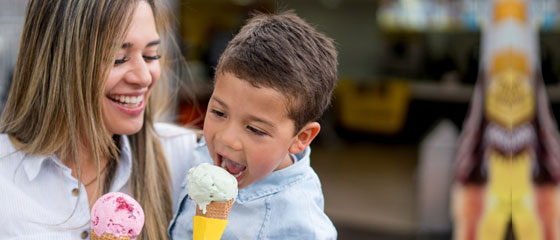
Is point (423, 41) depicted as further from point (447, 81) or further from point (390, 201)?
point (390, 201)

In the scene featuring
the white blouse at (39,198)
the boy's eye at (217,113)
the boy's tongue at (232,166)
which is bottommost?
the white blouse at (39,198)

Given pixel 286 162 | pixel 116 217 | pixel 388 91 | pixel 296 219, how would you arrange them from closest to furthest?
pixel 116 217 < pixel 296 219 < pixel 286 162 < pixel 388 91

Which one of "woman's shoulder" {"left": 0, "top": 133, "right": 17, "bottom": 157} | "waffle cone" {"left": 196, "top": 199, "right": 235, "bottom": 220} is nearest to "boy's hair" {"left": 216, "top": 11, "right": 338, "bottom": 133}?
"waffle cone" {"left": 196, "top": 199, "right": 235, "bottom": 220}

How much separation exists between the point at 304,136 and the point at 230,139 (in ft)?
0.62

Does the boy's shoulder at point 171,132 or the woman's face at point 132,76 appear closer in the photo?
the woman's face at point 132,76

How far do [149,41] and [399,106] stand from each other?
27.0 feet

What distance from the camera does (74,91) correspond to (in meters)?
1.38

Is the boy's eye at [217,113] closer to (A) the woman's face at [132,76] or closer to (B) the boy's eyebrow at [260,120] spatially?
(B) the boy's eyebrow at [260,120]

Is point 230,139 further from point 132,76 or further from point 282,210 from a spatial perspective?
point 132,76

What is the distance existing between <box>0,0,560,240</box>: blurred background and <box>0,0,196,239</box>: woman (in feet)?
1.29

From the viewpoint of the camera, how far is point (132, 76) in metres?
1.39

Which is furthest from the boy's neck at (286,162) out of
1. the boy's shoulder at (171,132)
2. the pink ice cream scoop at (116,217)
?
the boy's shoulder at (171,132)

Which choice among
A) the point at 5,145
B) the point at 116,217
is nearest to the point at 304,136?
the point at 116,217

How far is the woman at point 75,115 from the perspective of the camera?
4.42ft
